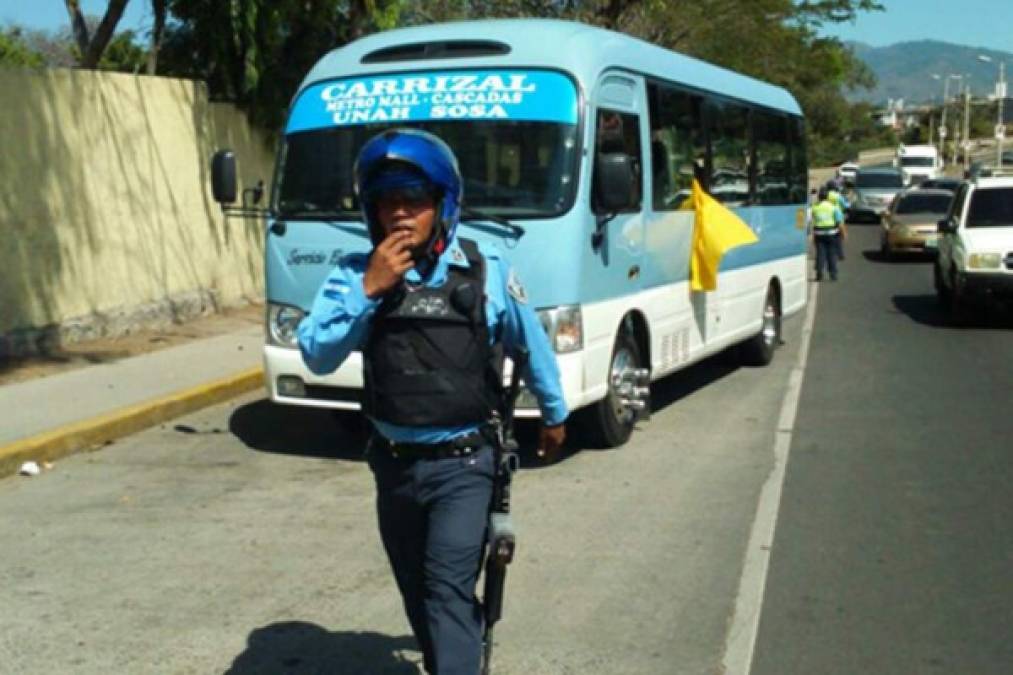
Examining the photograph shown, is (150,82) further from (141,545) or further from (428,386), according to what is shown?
(428,386)

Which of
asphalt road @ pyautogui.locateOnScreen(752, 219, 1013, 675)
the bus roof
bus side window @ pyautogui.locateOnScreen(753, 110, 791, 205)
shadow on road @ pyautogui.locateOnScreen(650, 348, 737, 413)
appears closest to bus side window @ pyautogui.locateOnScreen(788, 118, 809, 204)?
bus side window @ pyautogui.locateOnScreen(753, 110, 791, 205)

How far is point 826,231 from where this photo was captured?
23109mm

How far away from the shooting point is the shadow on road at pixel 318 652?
16.7ft

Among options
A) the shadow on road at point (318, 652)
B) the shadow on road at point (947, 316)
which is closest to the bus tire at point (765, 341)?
the shadow on road at point (947, 316)

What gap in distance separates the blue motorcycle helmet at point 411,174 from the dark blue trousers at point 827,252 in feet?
66.2

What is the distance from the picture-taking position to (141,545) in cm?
684

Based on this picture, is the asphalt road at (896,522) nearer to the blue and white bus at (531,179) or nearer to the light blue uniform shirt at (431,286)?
the blue and white bus at (531,179)

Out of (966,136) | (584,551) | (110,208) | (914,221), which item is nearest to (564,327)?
(584,551)

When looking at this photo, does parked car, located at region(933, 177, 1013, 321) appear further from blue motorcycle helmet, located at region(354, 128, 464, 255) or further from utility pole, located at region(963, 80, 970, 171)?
utility pole, located at region(963, 80, 970, 171)

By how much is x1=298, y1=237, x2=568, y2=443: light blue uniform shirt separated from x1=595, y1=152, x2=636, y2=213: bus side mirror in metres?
4.36

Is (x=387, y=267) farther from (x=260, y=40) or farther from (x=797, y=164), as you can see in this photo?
(x=260, y=40)

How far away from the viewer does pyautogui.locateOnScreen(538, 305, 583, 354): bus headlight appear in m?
8.23

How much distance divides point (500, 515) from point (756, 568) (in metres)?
2.66

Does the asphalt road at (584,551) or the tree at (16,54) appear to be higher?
the tree at (16,54)
